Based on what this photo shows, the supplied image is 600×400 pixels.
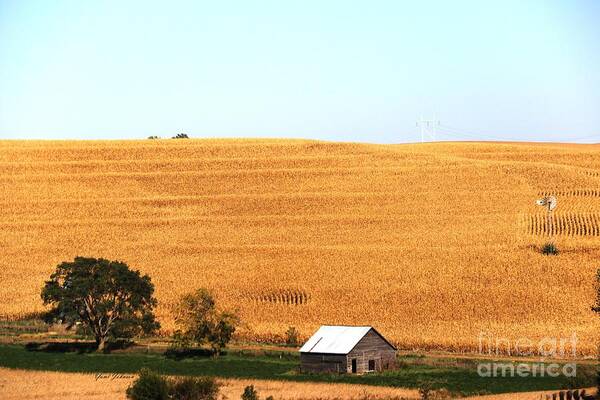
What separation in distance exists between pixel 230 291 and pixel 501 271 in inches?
757

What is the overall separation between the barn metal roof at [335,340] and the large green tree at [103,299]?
457 inches

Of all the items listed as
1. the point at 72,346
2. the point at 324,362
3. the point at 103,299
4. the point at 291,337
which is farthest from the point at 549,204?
the point at 72,346

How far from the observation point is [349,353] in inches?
2397

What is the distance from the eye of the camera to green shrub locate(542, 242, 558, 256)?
85.8 m

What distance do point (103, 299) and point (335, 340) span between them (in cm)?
1573

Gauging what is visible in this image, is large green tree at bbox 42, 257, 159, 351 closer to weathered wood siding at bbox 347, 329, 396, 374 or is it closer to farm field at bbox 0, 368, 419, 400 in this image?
farm field at bbox 0, 368, 419, 400

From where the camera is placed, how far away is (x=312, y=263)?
86312mm

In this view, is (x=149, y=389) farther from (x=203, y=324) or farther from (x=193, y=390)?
(x=203, y=324)

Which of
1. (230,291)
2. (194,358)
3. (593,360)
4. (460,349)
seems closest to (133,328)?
(194,358)

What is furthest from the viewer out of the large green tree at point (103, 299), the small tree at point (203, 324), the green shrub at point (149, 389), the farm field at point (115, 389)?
the large green tree at point (103, 299)

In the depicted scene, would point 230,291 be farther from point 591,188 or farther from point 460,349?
point 591,188

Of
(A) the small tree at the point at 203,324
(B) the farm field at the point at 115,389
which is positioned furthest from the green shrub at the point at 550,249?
(B) the farm field at the point at 115,389

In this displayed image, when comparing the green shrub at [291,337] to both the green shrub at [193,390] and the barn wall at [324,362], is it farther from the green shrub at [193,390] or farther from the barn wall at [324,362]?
the green shrub at [193,390]

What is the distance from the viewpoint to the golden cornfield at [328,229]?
7556cm
